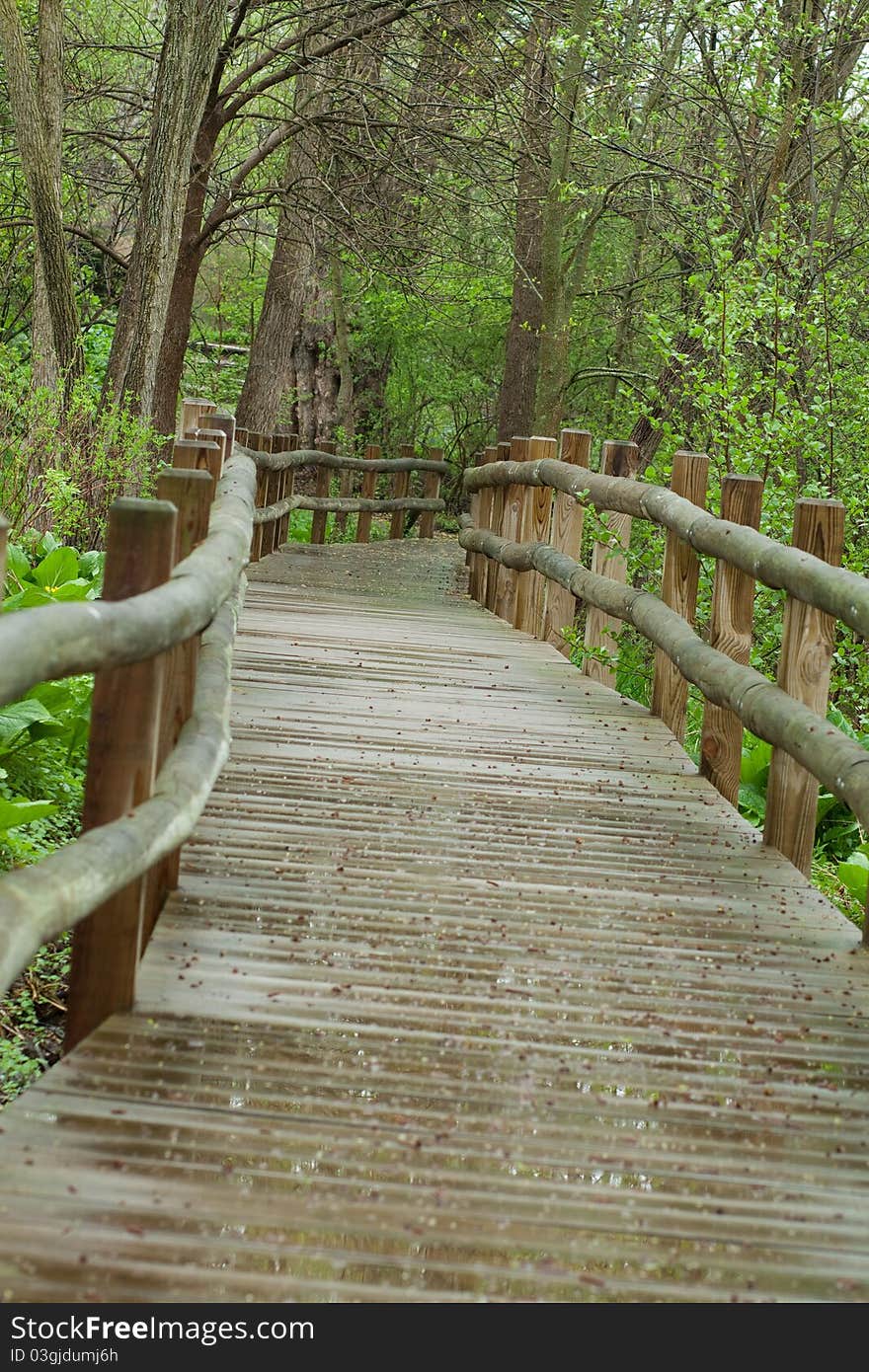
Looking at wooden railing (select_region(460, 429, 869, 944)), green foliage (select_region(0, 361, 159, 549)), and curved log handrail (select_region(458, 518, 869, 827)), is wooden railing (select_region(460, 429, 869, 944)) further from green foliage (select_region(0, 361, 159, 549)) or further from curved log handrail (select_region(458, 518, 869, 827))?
green foliage (select_region(0, 361, 159, 549))

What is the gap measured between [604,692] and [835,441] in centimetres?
348

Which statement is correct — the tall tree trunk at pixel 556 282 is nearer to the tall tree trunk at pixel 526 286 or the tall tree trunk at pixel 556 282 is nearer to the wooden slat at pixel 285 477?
the tall tree trunk at pixel 526 286

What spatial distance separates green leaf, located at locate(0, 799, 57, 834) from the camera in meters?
4.80

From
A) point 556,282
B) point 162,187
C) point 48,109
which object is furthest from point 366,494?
point 162,187

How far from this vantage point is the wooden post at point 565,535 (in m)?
8.93

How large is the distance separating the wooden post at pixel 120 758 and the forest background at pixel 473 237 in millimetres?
1622

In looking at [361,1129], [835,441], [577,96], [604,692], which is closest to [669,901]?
[361,1129]

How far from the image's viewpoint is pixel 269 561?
1384 centimetres

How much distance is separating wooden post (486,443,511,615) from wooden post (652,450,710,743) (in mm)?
4248

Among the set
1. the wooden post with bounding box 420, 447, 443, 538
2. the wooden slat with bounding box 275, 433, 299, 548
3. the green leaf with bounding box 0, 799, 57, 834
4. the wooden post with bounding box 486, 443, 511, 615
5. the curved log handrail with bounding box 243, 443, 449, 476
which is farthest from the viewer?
the wooden post with bounding box 420, 447, 443, 538

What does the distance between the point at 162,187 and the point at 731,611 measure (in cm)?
662

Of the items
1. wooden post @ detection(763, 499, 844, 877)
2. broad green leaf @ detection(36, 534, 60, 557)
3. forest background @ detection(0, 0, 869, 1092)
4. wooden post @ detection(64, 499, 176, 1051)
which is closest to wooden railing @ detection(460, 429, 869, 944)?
wooden post @ detection(763, 499, 844, 877)

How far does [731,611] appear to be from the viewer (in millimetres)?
5793

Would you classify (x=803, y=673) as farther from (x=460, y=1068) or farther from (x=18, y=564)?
(x=18, y=564)
